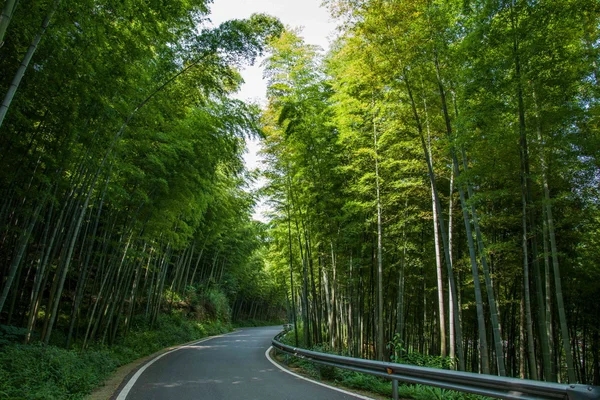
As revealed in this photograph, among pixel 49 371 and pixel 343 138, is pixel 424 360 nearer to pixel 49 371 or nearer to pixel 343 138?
pixel 343 138

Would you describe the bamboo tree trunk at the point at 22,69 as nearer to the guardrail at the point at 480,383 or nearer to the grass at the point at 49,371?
the grass at the point at 49,371

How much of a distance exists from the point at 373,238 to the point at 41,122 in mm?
7285

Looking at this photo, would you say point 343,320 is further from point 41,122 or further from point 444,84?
point 41,122

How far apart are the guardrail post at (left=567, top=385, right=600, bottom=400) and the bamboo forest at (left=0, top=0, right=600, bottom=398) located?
316cm

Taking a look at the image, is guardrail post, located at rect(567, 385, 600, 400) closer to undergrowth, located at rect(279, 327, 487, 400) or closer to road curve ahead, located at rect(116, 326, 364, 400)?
undergrowth, located at rect(279, 327, 487, 400)

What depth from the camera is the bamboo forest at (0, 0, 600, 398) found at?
4.60 m

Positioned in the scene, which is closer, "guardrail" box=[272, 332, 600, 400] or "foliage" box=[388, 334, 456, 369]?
"guardrail" box=[272, 332, 600, 400]

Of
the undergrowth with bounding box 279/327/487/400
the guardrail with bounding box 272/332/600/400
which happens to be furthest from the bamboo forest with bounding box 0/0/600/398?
the guardrail with bounding box 272/332/600/400

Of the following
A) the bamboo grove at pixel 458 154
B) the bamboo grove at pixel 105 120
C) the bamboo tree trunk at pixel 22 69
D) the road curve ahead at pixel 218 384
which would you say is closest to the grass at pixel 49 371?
the road curve ahead at pixel 218 384

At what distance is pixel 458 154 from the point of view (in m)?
6.50

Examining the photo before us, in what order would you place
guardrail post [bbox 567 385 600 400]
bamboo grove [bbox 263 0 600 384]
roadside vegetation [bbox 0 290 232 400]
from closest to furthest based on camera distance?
1. guardrail post [bbox 567 385 600 400]
2. roadside vegetation [bbox 0 290 232 400]
3. bamboo grove [bbox 263 0 600 384]

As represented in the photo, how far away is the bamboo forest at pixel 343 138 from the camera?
4.60 meters

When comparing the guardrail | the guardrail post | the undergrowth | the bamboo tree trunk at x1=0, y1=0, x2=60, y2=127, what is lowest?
the undergrowth

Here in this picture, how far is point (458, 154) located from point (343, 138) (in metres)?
2.53
